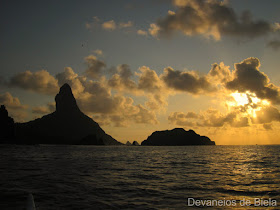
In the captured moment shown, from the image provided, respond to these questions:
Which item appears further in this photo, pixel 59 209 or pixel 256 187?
pixel 256 187

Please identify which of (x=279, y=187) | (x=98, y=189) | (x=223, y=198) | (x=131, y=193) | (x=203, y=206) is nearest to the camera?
(x=203, y=206)

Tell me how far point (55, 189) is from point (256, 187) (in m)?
17.4

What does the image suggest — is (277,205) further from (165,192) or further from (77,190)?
(77,190)

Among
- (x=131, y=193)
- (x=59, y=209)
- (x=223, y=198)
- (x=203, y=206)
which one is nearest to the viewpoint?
(x=59, y=209)

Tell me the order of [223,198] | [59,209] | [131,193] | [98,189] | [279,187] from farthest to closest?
[279,187] → [98,189] → [131,193] → [223,198] → [59,209]

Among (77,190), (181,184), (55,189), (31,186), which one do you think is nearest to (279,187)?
(181,184)

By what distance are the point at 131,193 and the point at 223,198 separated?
6587 mm

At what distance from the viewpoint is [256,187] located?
19.8 meters

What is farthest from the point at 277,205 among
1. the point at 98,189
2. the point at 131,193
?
the point at 98,189

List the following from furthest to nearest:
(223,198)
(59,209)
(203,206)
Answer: (223,198), (203,206), (59,209)

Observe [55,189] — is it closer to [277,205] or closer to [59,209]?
[59,209]

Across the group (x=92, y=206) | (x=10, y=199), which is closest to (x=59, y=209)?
(x=92, y=206)

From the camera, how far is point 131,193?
16.5 meters

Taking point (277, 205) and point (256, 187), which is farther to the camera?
point (256, 187)
